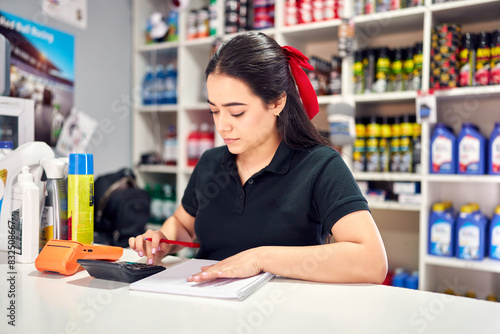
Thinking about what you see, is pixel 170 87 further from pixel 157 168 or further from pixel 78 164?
pixel 78 164

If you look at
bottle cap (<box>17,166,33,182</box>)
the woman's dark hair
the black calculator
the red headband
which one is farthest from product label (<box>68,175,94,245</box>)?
the red headband

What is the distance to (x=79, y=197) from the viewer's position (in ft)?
3.84

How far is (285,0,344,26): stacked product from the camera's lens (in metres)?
2.39

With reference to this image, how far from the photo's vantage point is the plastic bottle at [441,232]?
213 centimetres

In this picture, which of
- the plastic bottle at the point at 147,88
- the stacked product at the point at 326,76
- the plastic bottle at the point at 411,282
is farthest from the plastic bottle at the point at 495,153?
the plastic bottle at the point at 147,88

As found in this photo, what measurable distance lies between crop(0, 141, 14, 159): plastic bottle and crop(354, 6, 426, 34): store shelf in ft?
5.86

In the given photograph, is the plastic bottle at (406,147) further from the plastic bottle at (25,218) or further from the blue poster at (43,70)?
the blue poster at (43,70)

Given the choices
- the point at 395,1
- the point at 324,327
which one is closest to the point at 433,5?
the point at 395,1

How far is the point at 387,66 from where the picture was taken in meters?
2.28

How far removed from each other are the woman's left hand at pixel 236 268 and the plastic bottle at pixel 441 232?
1.50 meters

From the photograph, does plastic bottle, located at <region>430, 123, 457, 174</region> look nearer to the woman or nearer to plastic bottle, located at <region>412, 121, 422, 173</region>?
plastic bottle, located at <region>412, 121, 422, 173</region>

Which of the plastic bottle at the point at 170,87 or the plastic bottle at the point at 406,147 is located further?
the plastic bottle at the point at 170,87

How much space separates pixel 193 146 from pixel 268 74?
172cm

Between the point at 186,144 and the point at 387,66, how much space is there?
1.40 m
